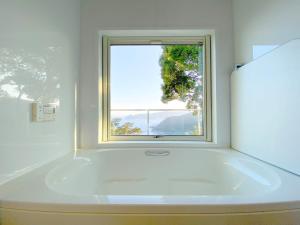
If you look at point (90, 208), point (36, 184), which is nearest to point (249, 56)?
point (90, 208)

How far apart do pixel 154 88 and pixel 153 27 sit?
0.56 metres

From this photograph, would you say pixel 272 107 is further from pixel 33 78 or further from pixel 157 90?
pixel 33 78

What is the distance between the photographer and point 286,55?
1.12m

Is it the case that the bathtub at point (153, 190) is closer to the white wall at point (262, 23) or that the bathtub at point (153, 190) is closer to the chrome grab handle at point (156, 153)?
the chrome grab handle at point (156, 153)

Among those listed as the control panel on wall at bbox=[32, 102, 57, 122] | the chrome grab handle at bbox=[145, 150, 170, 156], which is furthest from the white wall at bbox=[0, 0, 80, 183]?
the chrome grab handle at bbox=[145, 150, 170, 156]

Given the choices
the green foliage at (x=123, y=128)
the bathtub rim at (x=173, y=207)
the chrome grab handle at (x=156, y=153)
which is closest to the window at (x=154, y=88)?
the green foliage at (x=123, y=128)

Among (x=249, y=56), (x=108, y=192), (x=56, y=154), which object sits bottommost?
(x=108, y=192)

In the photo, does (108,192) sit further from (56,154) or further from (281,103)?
(281,103)

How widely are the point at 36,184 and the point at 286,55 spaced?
4.49 feet

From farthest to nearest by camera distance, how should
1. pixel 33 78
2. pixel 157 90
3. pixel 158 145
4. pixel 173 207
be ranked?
pixel 157 90
pixel 158 145
pixel 33 78
pixel 173 207

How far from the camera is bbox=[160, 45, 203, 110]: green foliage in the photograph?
2139 mm

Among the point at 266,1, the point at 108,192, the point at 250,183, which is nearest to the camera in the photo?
the point at 250,183

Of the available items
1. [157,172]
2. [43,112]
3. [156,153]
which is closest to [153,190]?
[157,172]

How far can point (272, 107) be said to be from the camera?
126 centimetres
